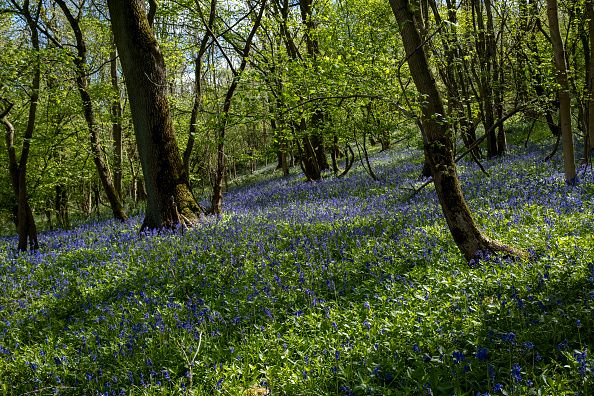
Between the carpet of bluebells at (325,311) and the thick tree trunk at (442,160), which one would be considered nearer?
the carpet of bluebells at (325,311)

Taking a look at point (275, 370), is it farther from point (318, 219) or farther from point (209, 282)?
point (318, 219)

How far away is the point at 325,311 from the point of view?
15.3 ft

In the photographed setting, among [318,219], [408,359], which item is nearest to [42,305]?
[318,219]

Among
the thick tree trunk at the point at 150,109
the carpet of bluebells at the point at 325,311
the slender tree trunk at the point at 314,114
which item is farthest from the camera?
the slender tree trunk at the point at 314,114

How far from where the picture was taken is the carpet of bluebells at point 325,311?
344 centimetres

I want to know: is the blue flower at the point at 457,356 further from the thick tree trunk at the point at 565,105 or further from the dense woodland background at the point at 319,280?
the thick tree trunk at the point at 565,105

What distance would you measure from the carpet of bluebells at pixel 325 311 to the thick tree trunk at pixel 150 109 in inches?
60.6

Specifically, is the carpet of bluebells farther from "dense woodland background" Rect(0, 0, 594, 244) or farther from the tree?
the tree

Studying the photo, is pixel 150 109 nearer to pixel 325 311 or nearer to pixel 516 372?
pixel 325 311

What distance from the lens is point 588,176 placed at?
8602mm

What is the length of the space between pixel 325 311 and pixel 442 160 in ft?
7.45

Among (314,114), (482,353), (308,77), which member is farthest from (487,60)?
(482,353)

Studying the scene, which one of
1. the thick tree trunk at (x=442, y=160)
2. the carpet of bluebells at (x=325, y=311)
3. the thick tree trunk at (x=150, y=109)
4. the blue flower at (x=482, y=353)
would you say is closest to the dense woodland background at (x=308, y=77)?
the thick tree trunk at (x=442, y=160)

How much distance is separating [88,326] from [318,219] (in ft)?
15.6
